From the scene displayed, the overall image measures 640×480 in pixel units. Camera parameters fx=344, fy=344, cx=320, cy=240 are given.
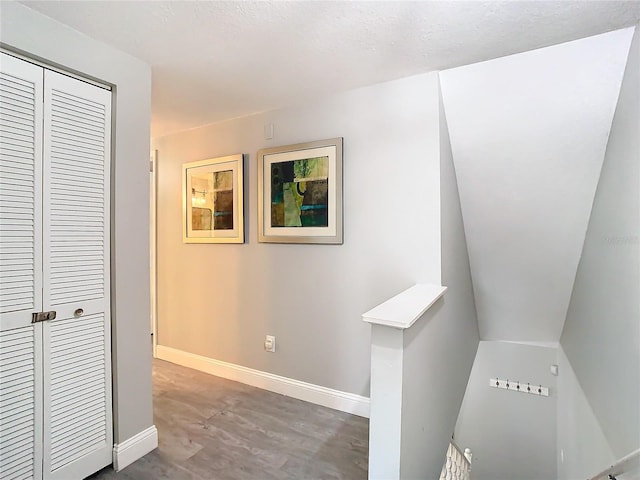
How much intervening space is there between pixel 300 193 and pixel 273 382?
1525 millimetres

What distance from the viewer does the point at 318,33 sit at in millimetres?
1693

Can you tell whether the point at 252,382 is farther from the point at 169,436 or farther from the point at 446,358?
the point at 446,358

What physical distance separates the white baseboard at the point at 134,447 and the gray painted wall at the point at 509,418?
9.51ft

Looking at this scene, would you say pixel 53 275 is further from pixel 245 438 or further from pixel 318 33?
pixel 318 33

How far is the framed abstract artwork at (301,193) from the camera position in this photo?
248 centimetres

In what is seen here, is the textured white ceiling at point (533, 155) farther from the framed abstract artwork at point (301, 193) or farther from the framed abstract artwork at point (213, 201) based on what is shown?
the framed abstract artwork at point (213, 201)

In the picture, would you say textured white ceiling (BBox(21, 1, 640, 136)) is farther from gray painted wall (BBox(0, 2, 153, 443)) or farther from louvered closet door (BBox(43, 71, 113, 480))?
louvered closet door (BBox(43, 71, 113, 480))

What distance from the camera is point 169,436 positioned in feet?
7.03

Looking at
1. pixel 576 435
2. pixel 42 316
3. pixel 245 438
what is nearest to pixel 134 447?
pixel 245 438

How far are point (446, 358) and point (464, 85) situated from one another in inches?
68.5

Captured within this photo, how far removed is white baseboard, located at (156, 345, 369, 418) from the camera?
8.05ft

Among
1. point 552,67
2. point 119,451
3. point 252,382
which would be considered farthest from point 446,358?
point 119,451

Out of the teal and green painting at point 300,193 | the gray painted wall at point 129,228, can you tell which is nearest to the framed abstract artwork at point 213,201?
the teal and green painting at point 300,193

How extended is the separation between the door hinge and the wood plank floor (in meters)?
0.88
